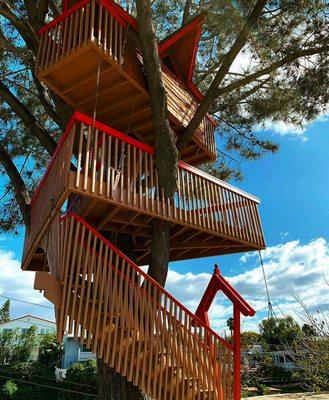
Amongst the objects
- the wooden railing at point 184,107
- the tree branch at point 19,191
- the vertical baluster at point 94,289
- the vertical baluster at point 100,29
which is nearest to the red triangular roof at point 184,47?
the wooden railing at point 184,107

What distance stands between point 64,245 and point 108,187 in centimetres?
87

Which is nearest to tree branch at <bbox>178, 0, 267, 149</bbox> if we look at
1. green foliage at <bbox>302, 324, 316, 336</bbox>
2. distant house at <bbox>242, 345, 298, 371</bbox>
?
green foliage at <bbox>302, 324, 316, 336</bbox>

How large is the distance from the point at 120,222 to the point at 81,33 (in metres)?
2.88

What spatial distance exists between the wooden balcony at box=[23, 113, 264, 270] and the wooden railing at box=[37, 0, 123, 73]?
131 cm

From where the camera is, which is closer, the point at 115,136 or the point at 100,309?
the point at 100,309

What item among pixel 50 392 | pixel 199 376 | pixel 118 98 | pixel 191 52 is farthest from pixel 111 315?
pixel 50 392

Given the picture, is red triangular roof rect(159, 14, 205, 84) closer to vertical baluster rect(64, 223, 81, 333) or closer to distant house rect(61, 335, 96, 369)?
vertical baluster rect(64, 223, 81, 333)

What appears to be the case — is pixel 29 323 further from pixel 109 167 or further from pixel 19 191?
pixel 109 167

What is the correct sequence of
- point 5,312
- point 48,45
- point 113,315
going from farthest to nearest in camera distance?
point 5,312
point 48,45
point 113,315

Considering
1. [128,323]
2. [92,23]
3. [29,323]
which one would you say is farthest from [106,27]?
[29,323]

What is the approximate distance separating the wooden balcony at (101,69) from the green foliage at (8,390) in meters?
17.4

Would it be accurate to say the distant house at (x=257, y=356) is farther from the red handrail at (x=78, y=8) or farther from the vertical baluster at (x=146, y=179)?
the red handrail at (x=78, y=8)

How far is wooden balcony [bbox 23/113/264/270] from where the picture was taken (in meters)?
5.02

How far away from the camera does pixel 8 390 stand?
20438mm
